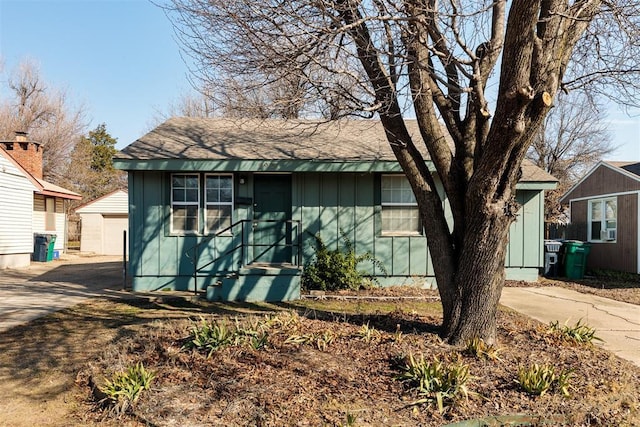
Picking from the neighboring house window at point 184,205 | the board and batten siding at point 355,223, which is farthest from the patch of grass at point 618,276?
the neighboring house window at point 184,205

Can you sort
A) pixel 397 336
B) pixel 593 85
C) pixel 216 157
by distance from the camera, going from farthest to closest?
pixel 216 157
pixel 593 85
pixel 397 336

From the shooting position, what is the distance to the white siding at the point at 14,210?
14.7 meters

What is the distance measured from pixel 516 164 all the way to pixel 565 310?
5.01m

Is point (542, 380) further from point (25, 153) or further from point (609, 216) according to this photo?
point (25, 153)

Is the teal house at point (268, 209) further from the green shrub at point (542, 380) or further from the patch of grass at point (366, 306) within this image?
the green shrub at point (542, 380)

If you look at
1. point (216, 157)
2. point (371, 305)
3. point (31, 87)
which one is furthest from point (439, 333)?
point (31, 87)

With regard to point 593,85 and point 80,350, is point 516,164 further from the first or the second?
point 80,350

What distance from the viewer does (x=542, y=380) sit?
390cm

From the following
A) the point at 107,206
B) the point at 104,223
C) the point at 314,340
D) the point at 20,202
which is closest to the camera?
the point at 314,340

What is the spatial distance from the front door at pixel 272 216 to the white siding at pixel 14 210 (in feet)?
34.3

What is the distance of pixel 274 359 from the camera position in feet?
14.8

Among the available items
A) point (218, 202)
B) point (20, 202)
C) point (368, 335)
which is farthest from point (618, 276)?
point (20, 202)

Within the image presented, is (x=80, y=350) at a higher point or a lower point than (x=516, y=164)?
lower

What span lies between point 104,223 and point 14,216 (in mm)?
8005
